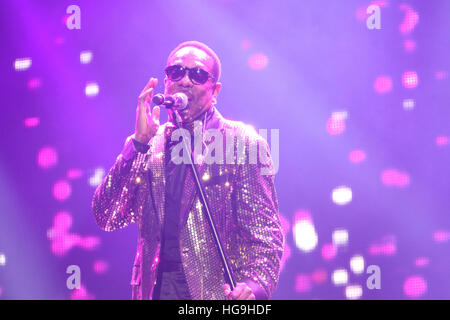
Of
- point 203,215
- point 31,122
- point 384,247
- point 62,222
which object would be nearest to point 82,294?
point 62,222

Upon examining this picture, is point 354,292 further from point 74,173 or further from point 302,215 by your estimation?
point 74,173

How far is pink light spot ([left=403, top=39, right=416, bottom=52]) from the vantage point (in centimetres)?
330

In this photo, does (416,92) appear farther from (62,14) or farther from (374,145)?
(62,14)

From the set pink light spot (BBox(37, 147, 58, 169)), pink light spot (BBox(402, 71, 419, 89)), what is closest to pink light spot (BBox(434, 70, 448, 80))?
pink light spot (BBox(402, 71, 419, 89))

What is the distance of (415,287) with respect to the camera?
3.37 metres

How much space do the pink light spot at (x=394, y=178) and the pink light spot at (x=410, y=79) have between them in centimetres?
53

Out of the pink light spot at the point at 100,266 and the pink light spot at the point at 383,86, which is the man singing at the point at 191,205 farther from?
the pink light spot at the point at 383,86

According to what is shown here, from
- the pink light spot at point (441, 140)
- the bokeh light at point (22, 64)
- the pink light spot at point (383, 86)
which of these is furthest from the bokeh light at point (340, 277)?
the bokeh light at point (22, 64)

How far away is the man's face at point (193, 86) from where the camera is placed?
85.4 inches

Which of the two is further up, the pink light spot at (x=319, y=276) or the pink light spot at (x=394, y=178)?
the pink light spot at (x=394, y=178)

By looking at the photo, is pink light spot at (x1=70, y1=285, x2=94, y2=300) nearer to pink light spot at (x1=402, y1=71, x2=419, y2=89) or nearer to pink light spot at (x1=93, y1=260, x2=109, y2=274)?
pink light spot at (x1=93, y1=260, x2=109, y2=274)

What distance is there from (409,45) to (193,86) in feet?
5.69

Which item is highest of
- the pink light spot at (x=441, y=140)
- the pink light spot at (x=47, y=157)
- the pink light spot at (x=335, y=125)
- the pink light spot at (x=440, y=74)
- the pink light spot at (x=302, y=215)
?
the pink light spot at (x=440, y=74)

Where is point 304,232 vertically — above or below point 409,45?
below
